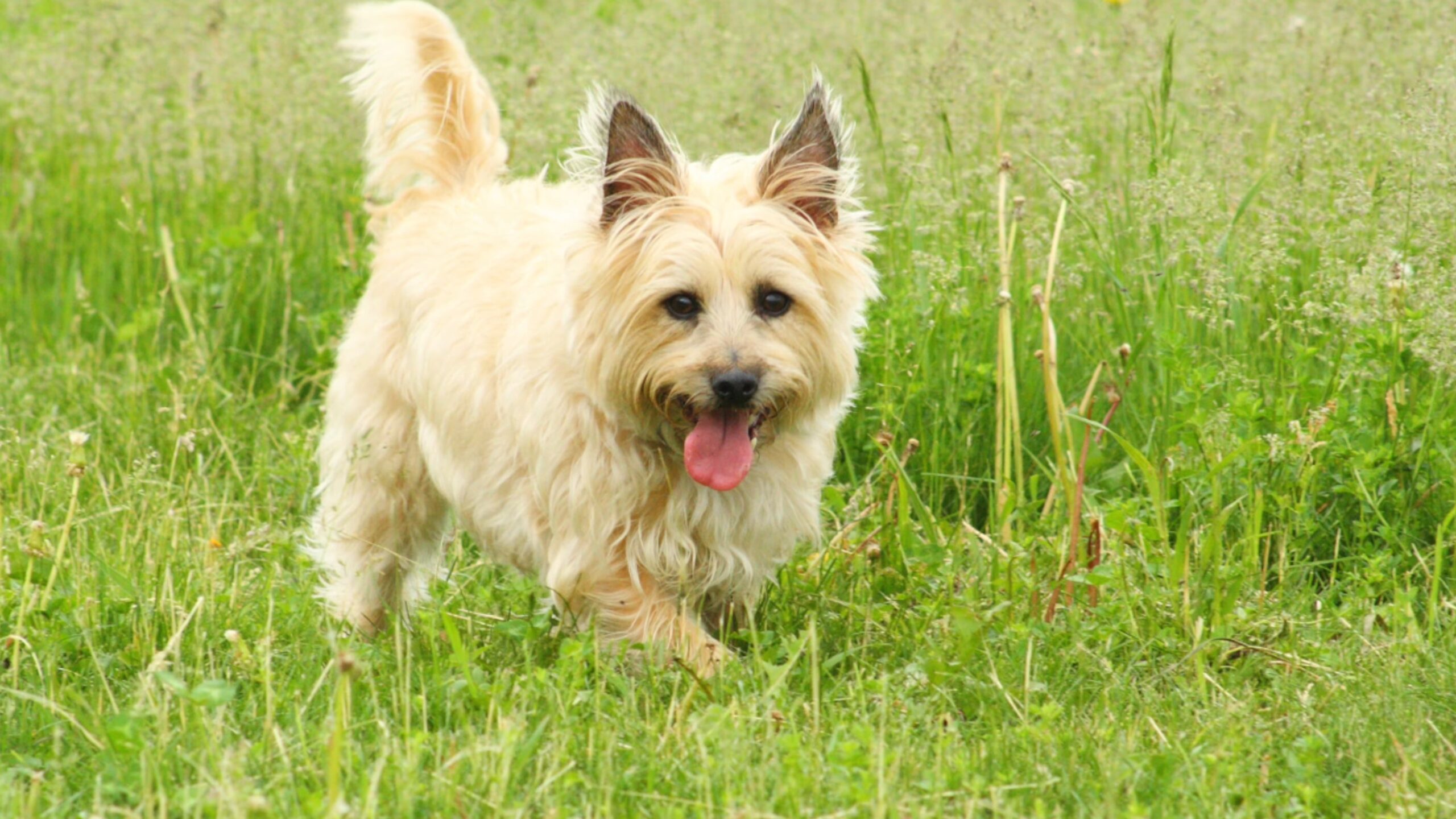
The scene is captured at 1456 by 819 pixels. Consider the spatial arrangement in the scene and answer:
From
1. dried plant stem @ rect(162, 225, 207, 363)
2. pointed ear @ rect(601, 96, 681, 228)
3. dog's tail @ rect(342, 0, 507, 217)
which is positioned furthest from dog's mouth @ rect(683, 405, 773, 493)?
dried plant stem @ rect(162, 225, 207, 363)

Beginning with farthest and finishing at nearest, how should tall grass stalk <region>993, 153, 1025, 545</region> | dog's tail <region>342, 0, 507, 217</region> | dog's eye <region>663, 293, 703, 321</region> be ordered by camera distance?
dog's tail <region>342, 0, 507, 217</region> < tall grass stalk <region>993, 153, 1025, 545</region> < dog's eye <region>663, 293, 703, 321</region>

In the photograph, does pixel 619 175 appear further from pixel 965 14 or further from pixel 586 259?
pixel 965 14

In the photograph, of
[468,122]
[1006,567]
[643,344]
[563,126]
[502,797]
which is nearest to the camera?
[502,797]

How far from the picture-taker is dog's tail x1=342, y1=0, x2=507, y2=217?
424cm

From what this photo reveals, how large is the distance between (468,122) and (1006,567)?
1.80 metres

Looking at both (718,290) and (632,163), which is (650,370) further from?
(632,163)

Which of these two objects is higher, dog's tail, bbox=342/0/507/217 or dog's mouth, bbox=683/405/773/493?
dog's tail, bbox=342/0/507/217

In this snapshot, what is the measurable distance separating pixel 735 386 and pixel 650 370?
6.9 inches

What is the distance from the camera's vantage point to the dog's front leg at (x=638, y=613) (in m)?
3.37

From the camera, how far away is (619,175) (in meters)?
3.36

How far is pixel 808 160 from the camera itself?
11.3 feet

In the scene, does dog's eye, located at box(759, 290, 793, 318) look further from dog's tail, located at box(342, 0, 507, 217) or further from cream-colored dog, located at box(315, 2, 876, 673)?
dog's tail, located at box(342, 0, 507, 217)

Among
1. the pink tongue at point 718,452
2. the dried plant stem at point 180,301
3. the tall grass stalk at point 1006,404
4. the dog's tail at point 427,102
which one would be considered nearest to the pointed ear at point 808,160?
the tall grass stalk at point 1006,404

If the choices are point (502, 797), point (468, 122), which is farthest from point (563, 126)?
point (502, 797)
